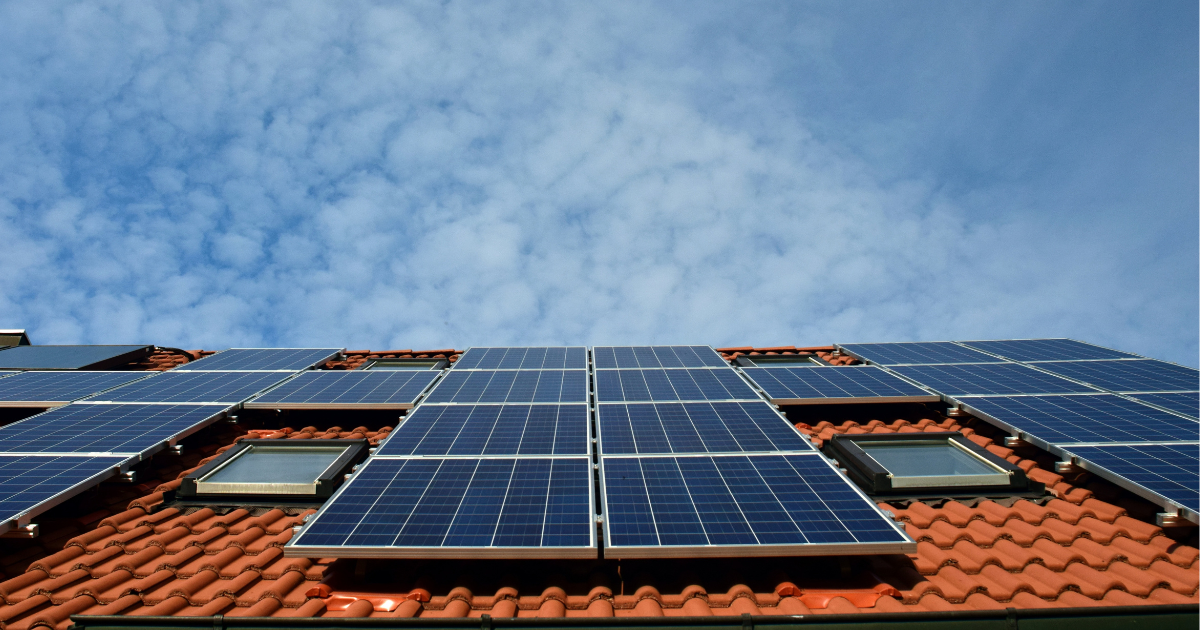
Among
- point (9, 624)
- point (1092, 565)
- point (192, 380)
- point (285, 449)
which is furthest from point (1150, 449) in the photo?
point (192, 380)

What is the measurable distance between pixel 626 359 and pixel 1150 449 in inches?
356

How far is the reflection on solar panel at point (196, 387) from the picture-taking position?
398 inches

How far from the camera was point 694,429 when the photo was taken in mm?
8227

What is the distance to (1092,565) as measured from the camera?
570 cm

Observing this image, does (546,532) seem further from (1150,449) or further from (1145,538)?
(1150,449)

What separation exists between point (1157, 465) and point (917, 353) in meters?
6.63

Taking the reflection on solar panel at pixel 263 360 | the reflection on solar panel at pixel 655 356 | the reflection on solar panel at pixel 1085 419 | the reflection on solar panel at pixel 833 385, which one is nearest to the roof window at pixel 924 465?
the reflection on solar panel at pixel 1085 419

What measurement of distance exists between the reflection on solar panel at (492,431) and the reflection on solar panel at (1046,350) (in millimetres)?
11081

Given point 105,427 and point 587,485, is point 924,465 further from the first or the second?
point 105,427

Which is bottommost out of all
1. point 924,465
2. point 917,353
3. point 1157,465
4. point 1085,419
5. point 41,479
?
point 924,465

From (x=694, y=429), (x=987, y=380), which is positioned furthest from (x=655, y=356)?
(x=987, y=380)

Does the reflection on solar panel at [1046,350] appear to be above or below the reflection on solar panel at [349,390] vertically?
above

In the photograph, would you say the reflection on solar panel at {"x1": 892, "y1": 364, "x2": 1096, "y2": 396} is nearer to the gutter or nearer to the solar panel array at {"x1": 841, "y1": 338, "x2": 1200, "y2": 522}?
the solar panel array at {"x1": 841, "y1": 338, "x2": 1200, "y2": 522}

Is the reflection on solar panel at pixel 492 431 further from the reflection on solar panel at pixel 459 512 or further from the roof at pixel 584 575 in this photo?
the roof at pixel 584 575
